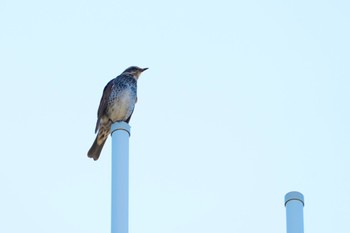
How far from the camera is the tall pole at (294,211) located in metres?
6.41

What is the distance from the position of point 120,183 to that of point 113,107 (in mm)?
6407

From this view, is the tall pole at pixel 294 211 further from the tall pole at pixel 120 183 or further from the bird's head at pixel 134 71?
the bird's head at pixel 134 71

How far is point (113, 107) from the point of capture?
13078 millimetres

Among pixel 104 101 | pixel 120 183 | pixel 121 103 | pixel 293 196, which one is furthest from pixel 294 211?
pixel 104 101

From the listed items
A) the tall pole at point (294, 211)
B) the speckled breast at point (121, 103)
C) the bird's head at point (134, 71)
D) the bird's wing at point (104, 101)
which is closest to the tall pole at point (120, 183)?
the tall pole at point (294, 211)

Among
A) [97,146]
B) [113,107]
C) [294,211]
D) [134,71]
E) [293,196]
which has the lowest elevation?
[294,211]

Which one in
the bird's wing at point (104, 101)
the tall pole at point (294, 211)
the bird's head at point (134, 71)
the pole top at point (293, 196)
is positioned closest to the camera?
the tall pole at point (294, 211)

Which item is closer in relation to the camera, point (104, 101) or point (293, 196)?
point (293, 196)

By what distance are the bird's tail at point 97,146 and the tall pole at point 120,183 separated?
5.92 m

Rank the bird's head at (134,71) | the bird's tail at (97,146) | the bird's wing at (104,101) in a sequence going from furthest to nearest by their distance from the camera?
the bird's head at (134,71) < the bird's wing at (104,101) < the bird's tail at (97,146)

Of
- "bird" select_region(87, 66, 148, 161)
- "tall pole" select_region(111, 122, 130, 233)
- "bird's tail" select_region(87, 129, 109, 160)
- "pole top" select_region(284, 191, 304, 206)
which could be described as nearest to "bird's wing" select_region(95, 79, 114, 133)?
"bird" select_region(87, 66, 148, 161)

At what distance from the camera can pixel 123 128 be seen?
7.23 m

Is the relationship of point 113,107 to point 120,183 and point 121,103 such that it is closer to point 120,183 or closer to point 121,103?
point 121,103

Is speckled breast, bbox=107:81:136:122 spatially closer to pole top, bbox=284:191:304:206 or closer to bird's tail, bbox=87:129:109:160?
bird's tail, bbox=87:129:109:160
